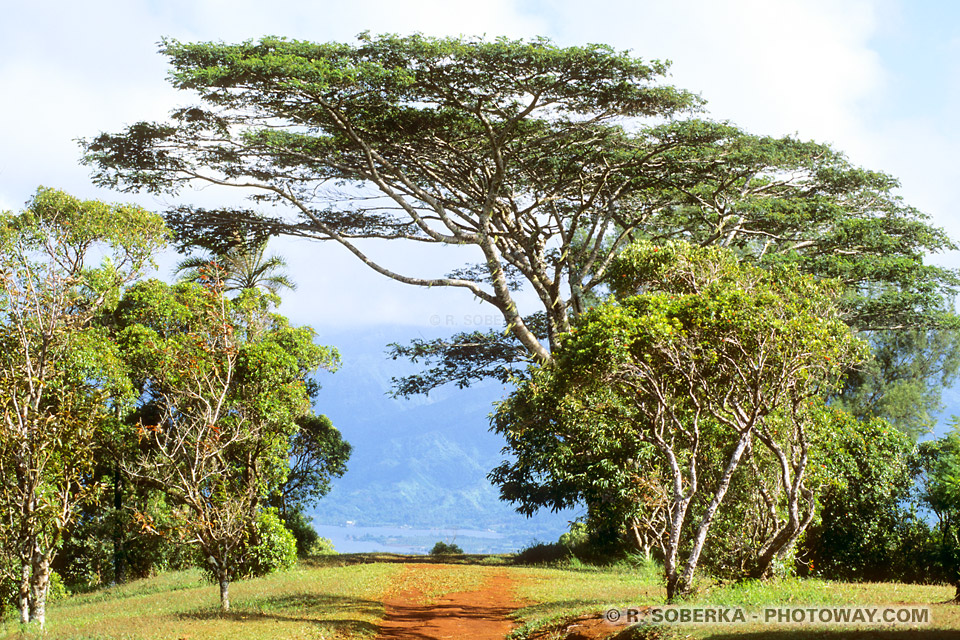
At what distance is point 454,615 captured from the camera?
14516 mm

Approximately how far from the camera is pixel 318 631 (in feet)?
40.3

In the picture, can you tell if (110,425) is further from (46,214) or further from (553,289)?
(553,289)

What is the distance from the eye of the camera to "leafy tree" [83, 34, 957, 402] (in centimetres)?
1975

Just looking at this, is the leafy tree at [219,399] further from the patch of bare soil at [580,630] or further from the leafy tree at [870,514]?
the leafy tree at [870,514]

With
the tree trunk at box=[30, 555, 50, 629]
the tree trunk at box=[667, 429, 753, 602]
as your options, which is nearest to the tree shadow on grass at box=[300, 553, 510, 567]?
the tree trunk at box=[30, 555, 50, 629]

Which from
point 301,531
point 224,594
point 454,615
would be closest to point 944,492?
point 454,615

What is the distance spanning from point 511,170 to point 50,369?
14157 millimetres

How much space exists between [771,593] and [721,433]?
3.85 m

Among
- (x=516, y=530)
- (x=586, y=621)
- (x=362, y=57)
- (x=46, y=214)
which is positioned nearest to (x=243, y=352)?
(x=46, y=214)

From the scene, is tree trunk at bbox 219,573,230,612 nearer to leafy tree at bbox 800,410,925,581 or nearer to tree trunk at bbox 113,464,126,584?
tree trunk at bbox 113,464,126,584

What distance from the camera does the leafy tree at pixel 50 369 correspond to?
47.9ft

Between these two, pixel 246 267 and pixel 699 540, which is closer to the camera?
pixel 699 540

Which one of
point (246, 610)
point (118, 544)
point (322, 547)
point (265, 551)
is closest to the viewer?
point (246, 610)

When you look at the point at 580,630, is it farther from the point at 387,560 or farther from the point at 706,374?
the point at 387,560
